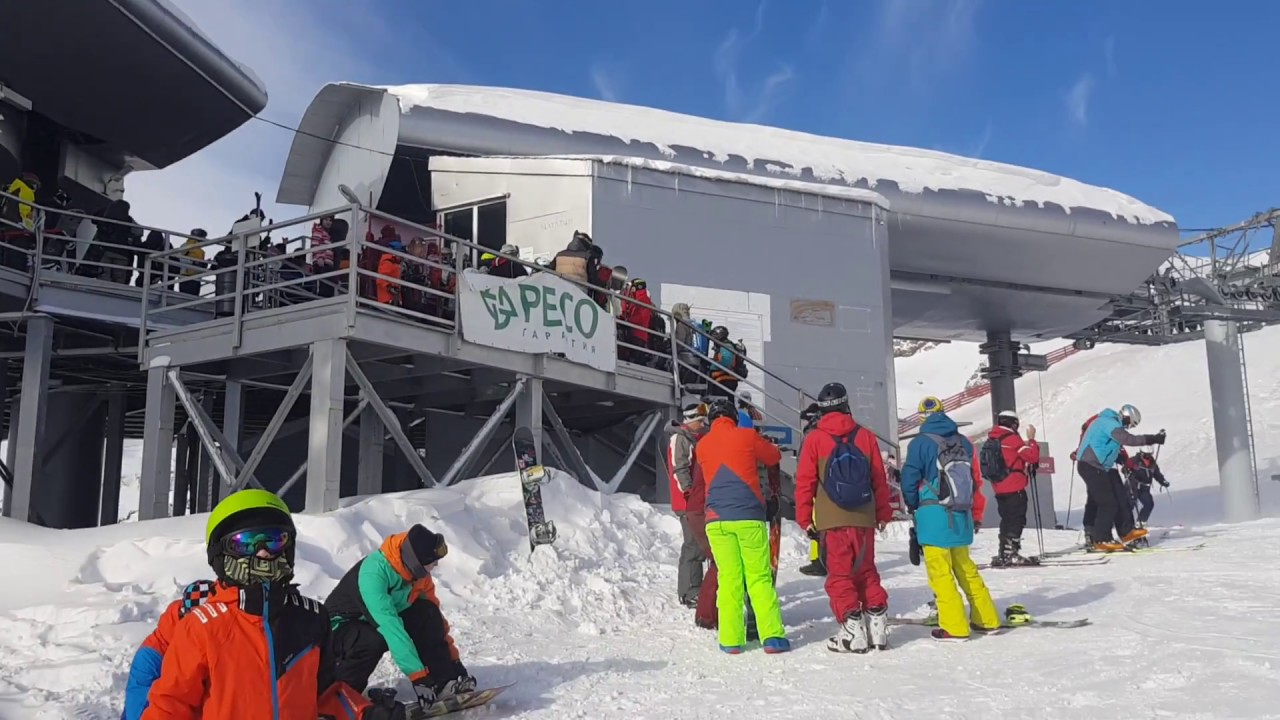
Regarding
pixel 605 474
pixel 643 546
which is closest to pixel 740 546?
pixel 643 546

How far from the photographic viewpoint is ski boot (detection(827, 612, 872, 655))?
6.50 m

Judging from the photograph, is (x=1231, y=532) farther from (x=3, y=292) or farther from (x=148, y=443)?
(x=3, y=292)

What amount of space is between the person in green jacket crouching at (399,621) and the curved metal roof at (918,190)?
42.5 ft

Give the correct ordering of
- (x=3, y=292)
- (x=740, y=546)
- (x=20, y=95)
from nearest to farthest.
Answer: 1. (x=740, y=546)
2. (x=3, y=292)
3. (x=20, y=95)

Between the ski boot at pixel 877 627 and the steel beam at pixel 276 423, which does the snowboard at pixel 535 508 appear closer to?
the steel beam at pixel 276 423

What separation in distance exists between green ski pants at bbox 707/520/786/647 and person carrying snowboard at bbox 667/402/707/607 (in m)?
1.26

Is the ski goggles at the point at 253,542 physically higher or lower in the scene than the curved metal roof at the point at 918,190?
lower

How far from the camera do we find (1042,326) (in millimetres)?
27312

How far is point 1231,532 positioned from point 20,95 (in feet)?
63.2

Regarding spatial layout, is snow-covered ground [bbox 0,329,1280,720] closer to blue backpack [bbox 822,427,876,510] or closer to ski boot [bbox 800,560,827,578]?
ski boot [bbox 800,560,827,578]

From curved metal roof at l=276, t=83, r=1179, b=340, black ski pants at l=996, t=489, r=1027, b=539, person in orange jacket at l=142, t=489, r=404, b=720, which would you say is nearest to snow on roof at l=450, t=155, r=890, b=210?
curved metal roof at l=276, t=83, r=1179, b=340

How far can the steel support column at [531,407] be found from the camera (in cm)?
1138

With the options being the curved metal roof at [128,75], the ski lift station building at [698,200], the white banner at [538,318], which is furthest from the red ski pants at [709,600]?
the curved metal roof at [128,75]

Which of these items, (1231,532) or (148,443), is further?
(1231,532)
